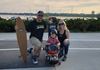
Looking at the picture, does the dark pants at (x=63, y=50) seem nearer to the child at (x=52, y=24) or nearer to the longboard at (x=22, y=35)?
the child at (x=52, y=24)

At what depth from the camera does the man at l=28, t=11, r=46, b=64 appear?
1055cm

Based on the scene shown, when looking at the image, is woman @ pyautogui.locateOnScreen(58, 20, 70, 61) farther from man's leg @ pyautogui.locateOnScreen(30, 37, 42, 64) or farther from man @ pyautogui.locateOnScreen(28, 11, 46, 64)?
man's leg @ pyautogui.locateOnScreen(30, 37, 42, 64)

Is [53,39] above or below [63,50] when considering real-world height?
above

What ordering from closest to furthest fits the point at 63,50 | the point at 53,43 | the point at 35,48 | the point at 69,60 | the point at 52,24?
the point at 53,43
the point at 35,48
the point at 63,50
the point at 69,60
the point at 52,24

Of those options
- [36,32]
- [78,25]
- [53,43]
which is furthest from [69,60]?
[78,25]

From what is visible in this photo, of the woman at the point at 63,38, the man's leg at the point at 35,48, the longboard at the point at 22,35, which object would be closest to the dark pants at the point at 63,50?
the woman at the point at 63,38

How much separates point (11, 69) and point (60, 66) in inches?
55.3

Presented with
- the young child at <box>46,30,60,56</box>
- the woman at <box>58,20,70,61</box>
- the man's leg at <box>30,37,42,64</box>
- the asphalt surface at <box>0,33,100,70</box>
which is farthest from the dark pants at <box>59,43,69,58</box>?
the man's leg at <box>30,37,42,64</box>

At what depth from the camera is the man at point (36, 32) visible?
10555 millimetres

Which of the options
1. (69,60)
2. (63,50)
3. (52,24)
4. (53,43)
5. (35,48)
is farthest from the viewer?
(52,24)

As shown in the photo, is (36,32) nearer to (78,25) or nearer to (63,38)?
(63,38)

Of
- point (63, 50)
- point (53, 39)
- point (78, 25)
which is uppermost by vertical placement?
point (53, 39)

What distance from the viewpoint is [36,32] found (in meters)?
10.7

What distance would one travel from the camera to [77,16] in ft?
83.0
